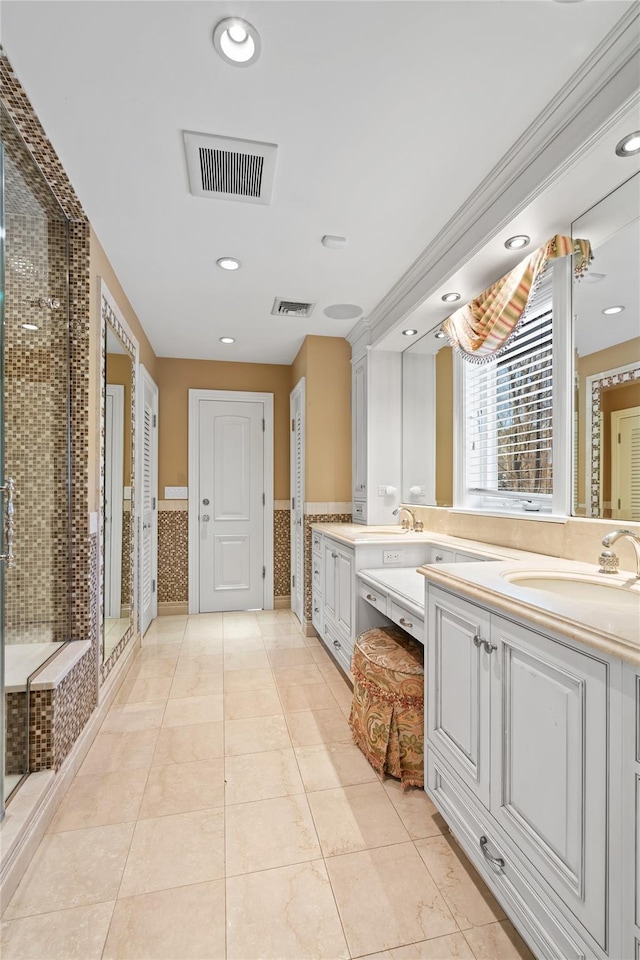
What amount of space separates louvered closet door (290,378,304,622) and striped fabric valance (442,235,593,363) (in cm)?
165

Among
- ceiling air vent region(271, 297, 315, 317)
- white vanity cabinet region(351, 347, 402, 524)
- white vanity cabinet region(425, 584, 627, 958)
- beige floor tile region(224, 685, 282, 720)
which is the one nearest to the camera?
white vanity cabinet region(425, 584, 627, 958)

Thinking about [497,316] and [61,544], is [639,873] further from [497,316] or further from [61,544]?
[61,544]

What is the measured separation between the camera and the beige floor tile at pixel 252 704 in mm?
2400

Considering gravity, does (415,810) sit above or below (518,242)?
below

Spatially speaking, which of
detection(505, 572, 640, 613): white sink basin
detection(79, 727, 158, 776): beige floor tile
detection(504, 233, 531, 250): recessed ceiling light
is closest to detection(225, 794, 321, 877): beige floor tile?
detection(79, 727, 158, 776): beige floor tile

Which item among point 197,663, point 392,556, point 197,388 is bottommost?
point 197,663

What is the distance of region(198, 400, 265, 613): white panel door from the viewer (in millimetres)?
4383

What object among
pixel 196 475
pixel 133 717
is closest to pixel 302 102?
pixel 133 717

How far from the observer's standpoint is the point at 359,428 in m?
3.58

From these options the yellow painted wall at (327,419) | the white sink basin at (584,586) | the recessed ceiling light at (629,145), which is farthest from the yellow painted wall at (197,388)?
the recessed ceiling light at (629,145)

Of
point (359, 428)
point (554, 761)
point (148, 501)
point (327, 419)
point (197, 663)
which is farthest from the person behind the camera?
point (148, 501)

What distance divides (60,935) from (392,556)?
1.94 m

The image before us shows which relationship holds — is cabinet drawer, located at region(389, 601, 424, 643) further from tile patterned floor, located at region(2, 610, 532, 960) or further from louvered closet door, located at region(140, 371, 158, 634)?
louvered closet door, located at region(140, 371, 158, 634)

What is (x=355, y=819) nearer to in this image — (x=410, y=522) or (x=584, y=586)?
(x=584, y=586)
